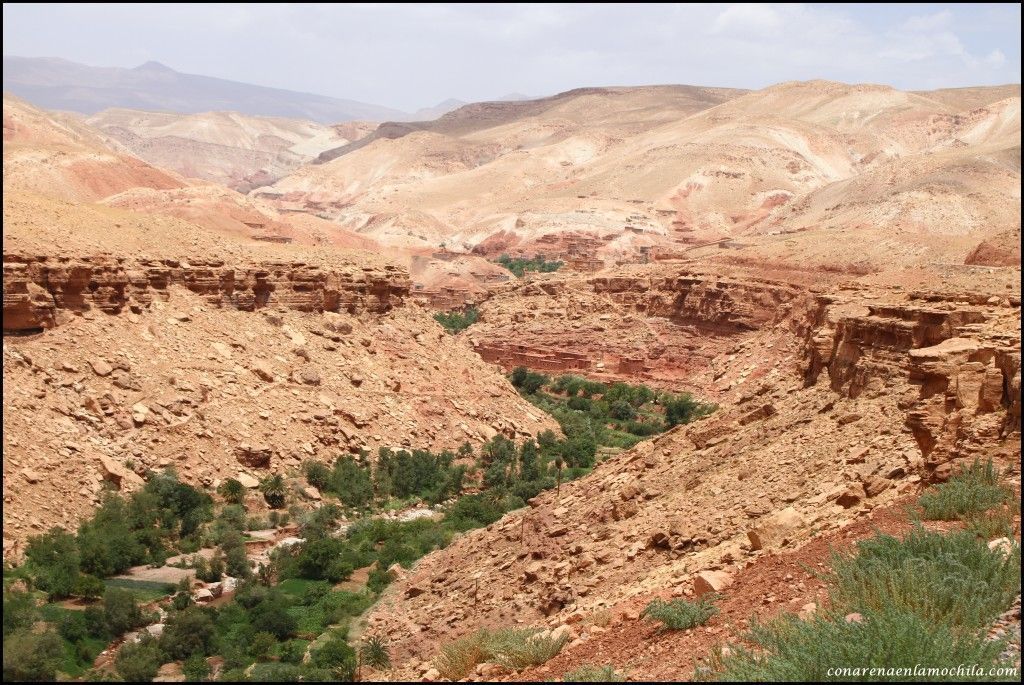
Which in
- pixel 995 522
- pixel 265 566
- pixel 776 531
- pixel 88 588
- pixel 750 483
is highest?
pixel 995 522

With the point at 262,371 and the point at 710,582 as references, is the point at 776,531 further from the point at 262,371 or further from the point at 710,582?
the point at 262,371

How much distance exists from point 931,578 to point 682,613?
1.96m

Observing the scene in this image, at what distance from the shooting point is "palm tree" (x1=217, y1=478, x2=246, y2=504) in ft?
77.5

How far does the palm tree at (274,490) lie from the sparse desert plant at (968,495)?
15.6 metres

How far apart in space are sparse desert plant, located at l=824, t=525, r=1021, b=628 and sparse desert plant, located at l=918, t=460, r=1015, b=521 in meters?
0.65

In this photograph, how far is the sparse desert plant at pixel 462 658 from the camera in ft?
36.6

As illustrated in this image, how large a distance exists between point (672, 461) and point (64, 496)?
10.6 meters

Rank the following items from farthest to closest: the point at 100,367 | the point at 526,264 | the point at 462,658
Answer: the point at 526,264, the point at 100,367, the point at 462,658

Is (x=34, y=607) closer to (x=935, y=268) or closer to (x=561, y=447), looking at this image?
(x=561, y=447)

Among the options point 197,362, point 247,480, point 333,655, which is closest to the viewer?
point 333,655

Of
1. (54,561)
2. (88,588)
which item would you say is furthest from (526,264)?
(88,588)

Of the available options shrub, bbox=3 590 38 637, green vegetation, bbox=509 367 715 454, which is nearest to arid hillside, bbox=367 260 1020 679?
shrub, bbox=3 590 38 637

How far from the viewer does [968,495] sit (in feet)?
33.7

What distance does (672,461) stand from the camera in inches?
678
